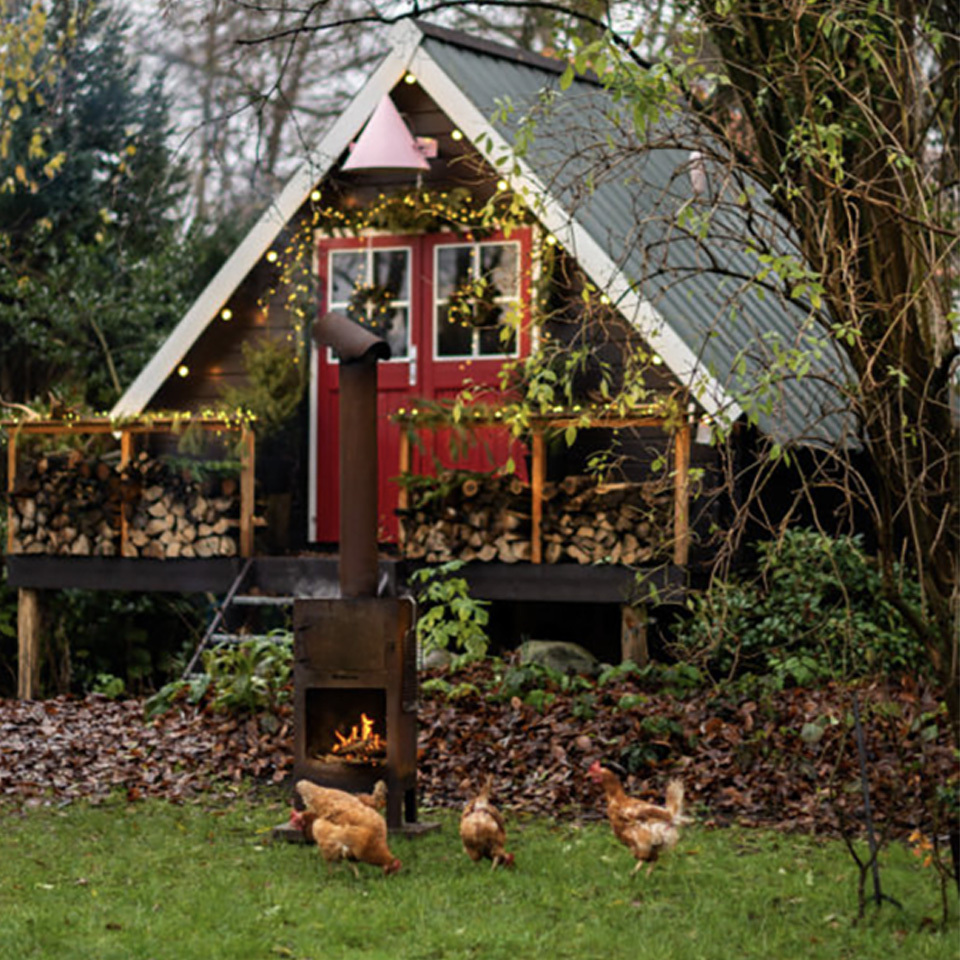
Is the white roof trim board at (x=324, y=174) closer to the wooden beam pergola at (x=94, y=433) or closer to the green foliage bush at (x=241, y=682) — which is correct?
the wooden beam pergola at (x=94, y=433)

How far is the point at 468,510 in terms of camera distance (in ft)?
44.4

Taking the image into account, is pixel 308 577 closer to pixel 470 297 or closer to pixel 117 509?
pixel 117 509

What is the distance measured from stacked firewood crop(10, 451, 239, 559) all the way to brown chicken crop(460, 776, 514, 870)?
7331 millimetres

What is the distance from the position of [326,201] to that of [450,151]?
4.41 feet

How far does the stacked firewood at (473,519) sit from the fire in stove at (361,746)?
5134mm

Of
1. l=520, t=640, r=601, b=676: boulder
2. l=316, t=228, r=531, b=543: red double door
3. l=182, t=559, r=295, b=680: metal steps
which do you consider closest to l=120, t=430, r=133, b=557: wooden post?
l=182, t=559, r=295, b=680: metal steps

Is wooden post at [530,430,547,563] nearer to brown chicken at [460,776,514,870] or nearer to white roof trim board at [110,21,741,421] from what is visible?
white roof trim board at [110,21,741,421]

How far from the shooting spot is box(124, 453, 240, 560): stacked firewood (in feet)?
47.1

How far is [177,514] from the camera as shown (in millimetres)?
14531

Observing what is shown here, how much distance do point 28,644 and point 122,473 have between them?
217 centimetres

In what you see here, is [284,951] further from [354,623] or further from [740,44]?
[740,44]

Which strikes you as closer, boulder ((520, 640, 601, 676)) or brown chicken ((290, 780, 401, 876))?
brown chicken ((290, 780, 401, 876))

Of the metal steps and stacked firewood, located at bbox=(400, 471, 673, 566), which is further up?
stacked firewood, located at bbox=(400, 471, 673, 566)

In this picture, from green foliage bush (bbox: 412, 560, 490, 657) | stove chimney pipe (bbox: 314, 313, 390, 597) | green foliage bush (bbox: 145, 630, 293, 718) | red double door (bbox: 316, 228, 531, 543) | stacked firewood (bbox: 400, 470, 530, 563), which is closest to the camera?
stove chimney pipe (bbox: 314, 313, 390, 597)
